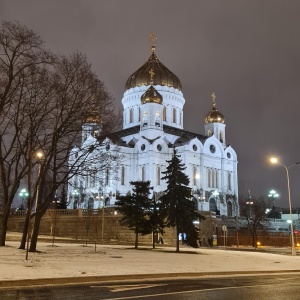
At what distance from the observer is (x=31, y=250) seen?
2261 centimetres

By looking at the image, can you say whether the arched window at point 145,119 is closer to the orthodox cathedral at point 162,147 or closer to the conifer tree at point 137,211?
the orthodox cathedral at point 162,147

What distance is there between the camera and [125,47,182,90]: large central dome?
79.3 m

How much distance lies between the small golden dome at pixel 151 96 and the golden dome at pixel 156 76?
549cm

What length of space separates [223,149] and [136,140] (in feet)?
53.7

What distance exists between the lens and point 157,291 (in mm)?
10859

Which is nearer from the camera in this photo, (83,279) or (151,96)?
(83,279)

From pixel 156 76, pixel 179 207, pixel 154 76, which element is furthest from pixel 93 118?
pixel 156 76

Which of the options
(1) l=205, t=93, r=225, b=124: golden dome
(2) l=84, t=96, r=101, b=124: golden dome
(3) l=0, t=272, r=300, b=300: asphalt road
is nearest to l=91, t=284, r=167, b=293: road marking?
(3) l=0, t=272, r=300, b=300: asphalt road

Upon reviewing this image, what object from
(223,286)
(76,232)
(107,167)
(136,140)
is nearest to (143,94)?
(136,140)

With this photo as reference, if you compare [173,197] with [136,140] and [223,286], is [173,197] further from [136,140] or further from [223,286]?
[136,140]

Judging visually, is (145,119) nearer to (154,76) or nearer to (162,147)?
(162,147)

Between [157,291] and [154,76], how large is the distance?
231 feet

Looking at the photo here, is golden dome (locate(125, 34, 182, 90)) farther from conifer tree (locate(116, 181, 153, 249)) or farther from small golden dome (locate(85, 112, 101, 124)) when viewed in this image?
small golden dome (locate(85, 112, 101, 124))

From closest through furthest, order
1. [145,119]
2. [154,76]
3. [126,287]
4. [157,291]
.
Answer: [157,291] < [126,287] < [145,119] < [154,76]
